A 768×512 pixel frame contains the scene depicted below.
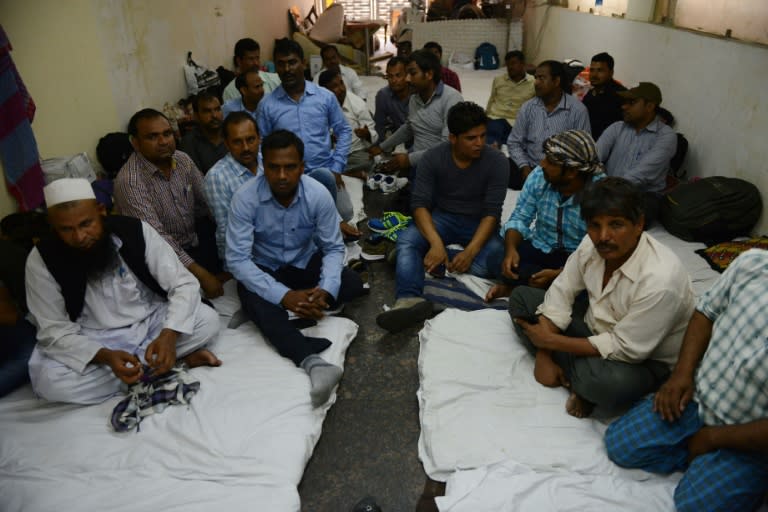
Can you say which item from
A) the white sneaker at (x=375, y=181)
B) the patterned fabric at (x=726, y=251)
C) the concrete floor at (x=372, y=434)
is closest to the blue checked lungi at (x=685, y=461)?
the concrete floor at (x=372, y=434)

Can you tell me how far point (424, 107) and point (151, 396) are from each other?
3.06 metres

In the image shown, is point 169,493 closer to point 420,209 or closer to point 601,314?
point 601,314

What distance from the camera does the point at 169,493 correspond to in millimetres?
1828

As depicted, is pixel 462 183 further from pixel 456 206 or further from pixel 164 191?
pixel 164 191

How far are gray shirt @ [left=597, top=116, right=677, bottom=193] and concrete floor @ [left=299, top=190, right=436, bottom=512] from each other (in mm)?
2202

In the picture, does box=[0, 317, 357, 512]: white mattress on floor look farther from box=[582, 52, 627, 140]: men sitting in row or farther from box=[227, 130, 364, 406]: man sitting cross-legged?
box=[582, 52, 627, 140]: men sitting in row

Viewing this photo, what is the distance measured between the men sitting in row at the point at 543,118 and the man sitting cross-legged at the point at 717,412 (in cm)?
271

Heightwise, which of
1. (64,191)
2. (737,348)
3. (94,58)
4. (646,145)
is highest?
(94,58)

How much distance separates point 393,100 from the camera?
4844mm

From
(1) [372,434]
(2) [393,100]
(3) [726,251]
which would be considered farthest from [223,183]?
(3) [726,251]

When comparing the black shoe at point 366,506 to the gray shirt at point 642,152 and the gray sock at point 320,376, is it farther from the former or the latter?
the gray shirt at point 642,152

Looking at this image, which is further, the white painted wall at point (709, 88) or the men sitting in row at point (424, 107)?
the men sitting in row at point (424, 107)

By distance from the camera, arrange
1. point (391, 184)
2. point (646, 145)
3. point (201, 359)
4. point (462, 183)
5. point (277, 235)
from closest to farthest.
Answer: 1. point (201, 359)
2. point (277, 235)
3. point (462, 183)
4. point (646, 145)
5. point (391, 184)

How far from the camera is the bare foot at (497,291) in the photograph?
9.45ft
